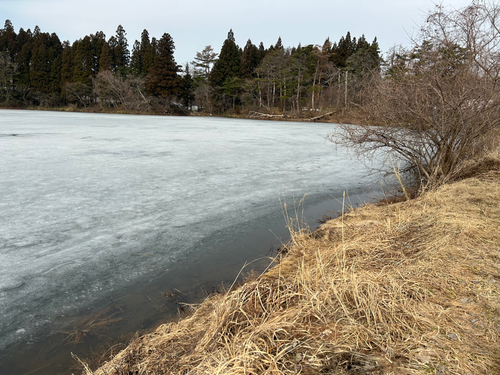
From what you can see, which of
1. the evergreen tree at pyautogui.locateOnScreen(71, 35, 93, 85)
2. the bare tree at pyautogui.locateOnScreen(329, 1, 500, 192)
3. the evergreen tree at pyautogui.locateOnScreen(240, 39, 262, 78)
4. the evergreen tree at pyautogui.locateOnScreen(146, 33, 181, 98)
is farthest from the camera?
the evergreen tree at pyautogui.locateOnScreen(71, 35, 93, 85)

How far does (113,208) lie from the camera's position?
4.74m

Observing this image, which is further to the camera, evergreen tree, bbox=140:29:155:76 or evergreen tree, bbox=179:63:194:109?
evergreen tree, bbox=140:29:155:76

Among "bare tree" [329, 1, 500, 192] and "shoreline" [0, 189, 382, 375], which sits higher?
"bare tree" [329, 1, 500, 192]

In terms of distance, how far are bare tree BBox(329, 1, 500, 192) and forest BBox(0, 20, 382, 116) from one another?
2759 centimetres

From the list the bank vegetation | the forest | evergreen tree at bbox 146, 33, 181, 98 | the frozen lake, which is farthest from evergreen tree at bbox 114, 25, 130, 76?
the bank vegetation

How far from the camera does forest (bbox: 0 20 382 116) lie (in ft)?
121

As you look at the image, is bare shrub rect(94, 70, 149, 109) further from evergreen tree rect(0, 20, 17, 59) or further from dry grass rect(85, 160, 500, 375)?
dry grass rect(85, 160, 500, 375)

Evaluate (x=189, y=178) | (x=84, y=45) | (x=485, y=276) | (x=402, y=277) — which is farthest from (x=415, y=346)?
(x=84, y=45)

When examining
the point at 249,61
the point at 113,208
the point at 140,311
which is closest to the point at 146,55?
the point at 249,61

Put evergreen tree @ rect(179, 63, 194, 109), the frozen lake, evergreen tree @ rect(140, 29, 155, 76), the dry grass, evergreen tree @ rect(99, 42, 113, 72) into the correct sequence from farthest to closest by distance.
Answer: evergreen tree @ rect(140, 29, 155, 76) < evergreen tree @ rect(99, 42, 113, 72) < evergreen tree @ rect(179, 63, 194, 109) < the frozen lake < the dry grass

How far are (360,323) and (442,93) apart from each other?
15.8 ft

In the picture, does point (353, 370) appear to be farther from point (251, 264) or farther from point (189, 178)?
point (189, 178)

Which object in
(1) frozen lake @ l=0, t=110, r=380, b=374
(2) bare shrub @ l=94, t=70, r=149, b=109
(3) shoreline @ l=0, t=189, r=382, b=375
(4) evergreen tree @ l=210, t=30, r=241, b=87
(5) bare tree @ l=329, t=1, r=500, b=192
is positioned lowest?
(3) shoreline @ l=0, t=189, r=382, b=375

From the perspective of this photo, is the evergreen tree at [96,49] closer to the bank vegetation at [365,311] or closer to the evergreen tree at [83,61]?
the evergreen tree at [83,61]
